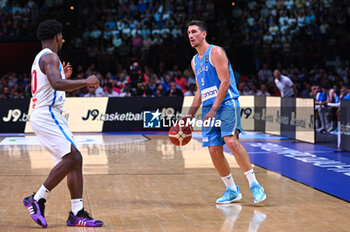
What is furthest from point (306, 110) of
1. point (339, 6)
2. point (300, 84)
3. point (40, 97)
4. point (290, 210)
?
point (339, 6)

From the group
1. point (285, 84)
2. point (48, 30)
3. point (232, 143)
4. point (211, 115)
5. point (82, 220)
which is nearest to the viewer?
point (82, 220)

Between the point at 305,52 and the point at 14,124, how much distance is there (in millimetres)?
11454

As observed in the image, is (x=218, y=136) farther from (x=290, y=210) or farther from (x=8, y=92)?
(x=8, y=92)

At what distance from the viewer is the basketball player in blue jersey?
19.8 feet

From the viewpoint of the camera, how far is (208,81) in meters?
6.23

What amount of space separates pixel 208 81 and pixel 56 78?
6.41 feet

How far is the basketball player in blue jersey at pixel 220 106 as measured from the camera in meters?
6.03

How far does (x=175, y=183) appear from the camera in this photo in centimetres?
758

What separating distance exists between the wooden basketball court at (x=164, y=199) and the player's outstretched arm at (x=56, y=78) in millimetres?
1342

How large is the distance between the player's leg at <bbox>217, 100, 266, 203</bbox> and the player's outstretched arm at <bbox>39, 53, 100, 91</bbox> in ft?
5.70

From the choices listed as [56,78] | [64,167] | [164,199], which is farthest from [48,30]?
[164,199]

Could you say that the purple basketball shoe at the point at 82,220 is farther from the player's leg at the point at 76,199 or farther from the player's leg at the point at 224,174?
the player's leg at the point at 224,174

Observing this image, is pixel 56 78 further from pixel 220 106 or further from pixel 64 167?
pixel 220 106

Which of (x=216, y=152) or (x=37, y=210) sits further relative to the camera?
(x=216, y=152)
